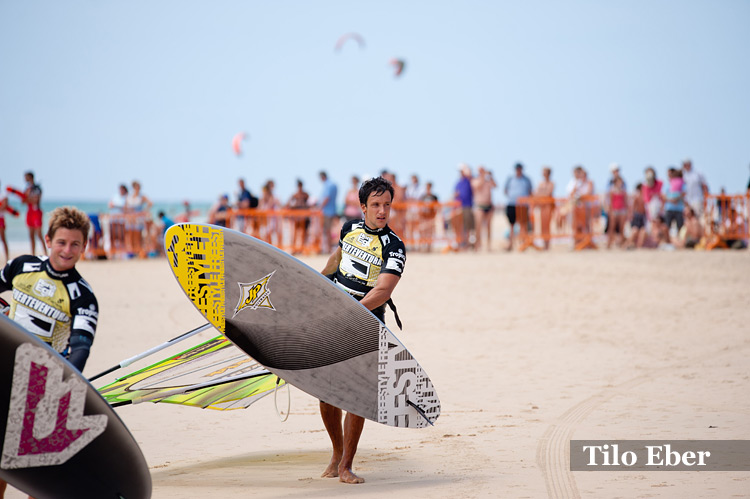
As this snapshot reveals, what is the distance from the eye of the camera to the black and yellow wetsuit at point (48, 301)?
13.0ft

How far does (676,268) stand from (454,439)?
33.3 feet

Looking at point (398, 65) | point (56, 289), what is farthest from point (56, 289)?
point (398, 65)

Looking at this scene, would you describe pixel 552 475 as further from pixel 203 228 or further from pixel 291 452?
pixel 203 228

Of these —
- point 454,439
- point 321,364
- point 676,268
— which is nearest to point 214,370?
point 321,364

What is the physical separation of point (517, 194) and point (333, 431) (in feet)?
44.1

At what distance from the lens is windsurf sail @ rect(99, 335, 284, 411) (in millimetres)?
4582

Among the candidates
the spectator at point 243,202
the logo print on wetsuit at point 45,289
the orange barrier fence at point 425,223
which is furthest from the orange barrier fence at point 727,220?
the logo print on wetsuit at point 45,289

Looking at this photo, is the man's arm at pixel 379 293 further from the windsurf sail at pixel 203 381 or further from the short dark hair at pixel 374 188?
the windsurf sail at pixel 203 381

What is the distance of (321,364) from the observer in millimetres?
4426

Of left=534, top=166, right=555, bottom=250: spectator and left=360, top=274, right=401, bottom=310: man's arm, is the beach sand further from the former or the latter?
left=534, top=166, right=555, bottom=250: spectator

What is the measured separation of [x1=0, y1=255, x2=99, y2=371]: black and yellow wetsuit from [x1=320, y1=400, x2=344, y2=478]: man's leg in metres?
1.44

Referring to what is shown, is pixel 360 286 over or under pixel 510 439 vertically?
over

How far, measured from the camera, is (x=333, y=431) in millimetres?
4688

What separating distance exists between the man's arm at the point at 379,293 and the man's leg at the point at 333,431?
69 cm
